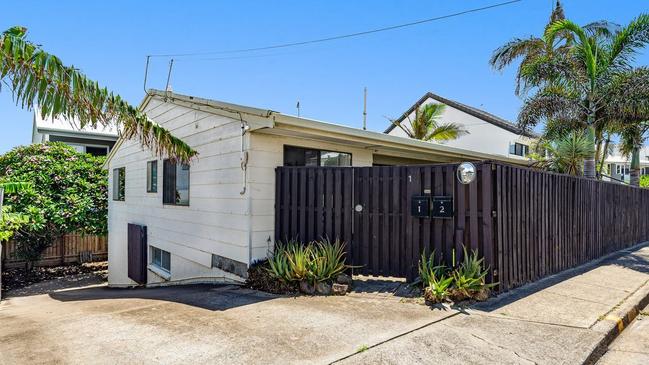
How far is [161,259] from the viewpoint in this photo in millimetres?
10070

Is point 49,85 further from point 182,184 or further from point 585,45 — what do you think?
point 585,45

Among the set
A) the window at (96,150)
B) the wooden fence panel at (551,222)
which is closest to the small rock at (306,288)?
the wooden fence panel at (551,222)

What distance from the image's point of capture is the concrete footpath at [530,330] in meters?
3.39

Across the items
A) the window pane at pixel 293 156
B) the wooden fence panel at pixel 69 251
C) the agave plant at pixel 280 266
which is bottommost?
the wooden fence panel at pixel 69 251

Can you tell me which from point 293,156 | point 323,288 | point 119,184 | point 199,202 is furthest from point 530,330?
point 119,184

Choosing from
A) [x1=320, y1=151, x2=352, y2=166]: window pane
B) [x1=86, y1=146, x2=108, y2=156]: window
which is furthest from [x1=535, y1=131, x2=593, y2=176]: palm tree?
[x1=86, y1=146, x2=108, y2=156]: window

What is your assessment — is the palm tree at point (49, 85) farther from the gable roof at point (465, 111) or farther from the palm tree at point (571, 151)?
the gable roof at point (465, 111)

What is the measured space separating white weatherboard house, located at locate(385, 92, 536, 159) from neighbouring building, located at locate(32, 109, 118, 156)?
17119 millimetres

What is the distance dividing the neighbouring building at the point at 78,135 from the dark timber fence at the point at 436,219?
41.8ft

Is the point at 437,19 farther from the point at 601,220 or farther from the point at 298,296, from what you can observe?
the point at 298,296

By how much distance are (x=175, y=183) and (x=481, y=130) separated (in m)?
19.9

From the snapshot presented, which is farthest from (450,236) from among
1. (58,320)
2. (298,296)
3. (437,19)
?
(437,19)

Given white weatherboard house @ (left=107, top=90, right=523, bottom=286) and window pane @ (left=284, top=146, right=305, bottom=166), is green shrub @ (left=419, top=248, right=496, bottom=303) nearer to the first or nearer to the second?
white weatherboard house @ (left=107, top=90, right=523, bottom=286)

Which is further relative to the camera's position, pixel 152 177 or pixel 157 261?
pixel 157 261
